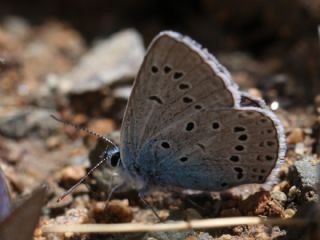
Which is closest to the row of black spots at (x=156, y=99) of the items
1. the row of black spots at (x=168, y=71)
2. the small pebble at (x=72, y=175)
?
the row of black spots at (x=168, y=71)

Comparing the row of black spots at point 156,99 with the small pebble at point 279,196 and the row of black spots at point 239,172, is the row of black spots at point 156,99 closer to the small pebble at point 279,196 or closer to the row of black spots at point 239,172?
the row of black spots at point 239,172

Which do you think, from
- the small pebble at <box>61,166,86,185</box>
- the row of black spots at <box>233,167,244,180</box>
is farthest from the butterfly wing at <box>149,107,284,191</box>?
the small pebble at <box>61,166,86,185</box>

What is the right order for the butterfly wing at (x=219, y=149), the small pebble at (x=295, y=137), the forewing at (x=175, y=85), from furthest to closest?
the small pebble at (x=295, y=137)
the butterfly wing at (x=219, y=149)
the forewing at (x=175, y=85)

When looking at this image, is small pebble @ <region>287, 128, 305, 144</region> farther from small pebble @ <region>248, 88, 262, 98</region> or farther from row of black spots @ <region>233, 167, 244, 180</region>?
row of black spots @ <region>233, 167, 244, 180</region>

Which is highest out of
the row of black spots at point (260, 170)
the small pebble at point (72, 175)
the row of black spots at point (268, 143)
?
the small pebble at point (72, 175)

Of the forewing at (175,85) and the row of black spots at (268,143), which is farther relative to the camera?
the row of black spots at (268,143)

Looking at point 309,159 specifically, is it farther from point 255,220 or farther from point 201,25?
point 201,25
